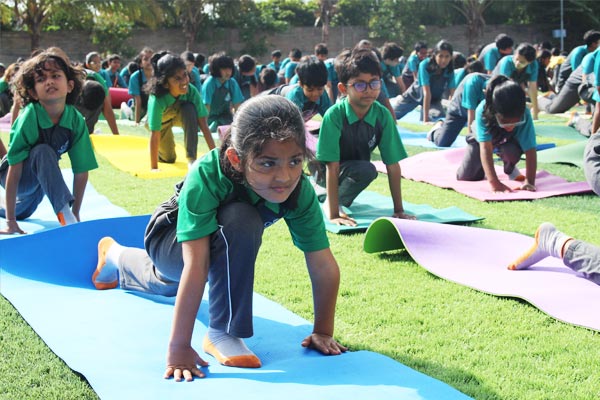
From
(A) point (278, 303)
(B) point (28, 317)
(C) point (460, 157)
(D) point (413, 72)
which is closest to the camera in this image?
(B) point (28, 317)

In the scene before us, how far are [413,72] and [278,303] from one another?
12.2 m

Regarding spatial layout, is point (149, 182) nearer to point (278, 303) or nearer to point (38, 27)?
point (278, 303)

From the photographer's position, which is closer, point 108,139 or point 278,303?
point 278,303

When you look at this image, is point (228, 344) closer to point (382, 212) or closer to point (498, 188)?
point (382, 212)

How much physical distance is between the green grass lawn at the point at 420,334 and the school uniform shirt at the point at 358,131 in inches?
27.5

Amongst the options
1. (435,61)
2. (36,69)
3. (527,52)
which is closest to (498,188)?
(36,69)

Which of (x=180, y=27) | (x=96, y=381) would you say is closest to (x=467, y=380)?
(x=96, y=381)

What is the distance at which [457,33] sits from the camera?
114 ft

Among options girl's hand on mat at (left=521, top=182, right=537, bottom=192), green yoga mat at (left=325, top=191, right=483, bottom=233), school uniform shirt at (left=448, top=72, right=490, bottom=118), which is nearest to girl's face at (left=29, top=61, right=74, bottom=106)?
green yoga mat at (left=325, top=191, right=483, bottom=233)

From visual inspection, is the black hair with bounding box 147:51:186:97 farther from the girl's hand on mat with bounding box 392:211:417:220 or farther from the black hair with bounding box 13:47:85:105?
the girl's hand on mat with bounding box 392:211:417:220

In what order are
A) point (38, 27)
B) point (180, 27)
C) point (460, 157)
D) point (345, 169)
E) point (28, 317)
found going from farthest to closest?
point (180, 27) < point (38, 27) < point (460, 157) < point (345, 169) < point (28, 317)

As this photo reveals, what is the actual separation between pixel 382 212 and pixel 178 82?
2911 millimetres

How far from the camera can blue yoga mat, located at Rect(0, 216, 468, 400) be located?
2.50 metres

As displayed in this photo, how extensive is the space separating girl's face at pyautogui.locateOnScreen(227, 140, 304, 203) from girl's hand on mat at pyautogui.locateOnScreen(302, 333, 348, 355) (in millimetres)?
638
